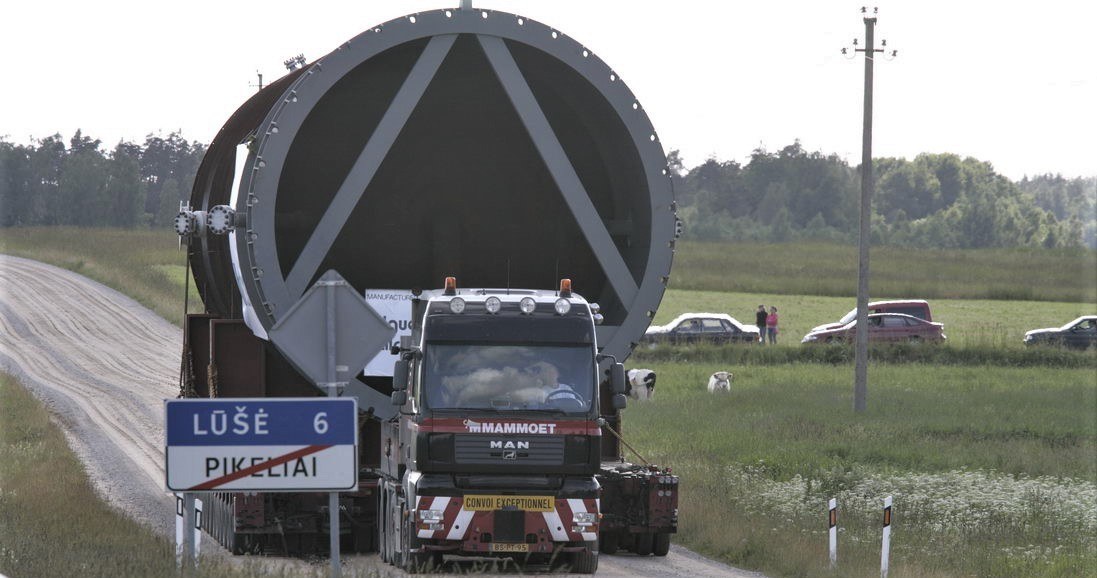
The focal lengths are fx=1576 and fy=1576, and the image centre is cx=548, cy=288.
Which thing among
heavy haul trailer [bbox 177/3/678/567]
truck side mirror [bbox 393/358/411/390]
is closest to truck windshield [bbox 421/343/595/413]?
heavy haul trailer [bbox 177/3/678/567]

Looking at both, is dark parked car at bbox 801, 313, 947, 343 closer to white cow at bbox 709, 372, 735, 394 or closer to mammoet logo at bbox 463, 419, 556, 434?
white cow at bbox 709, 372, 735, 394

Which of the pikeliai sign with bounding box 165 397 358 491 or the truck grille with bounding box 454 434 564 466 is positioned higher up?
the pikeliai sign with bounding box 165 397 358 491

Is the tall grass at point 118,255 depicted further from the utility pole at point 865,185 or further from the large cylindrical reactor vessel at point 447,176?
the large cylindrical reactor vessel at point 447,176

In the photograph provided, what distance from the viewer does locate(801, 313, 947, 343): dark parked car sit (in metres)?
50.2

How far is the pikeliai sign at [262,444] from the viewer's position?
1065cm

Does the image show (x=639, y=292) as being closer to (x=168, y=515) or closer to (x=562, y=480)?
(x=562, y=480)

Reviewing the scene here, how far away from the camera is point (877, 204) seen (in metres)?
153

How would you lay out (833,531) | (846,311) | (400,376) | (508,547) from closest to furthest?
(508,547)
(400,376)
(833,531)
(846,311)

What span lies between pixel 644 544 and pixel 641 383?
17.2 metres

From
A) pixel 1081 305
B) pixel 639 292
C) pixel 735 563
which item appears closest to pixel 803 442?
pixel 735 563

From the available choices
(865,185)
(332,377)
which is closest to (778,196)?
(865,185)

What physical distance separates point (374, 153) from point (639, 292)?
2940 mm

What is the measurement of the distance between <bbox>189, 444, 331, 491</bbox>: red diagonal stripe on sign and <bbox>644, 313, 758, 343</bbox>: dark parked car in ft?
126

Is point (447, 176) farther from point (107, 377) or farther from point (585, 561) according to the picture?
point (107, 377)
